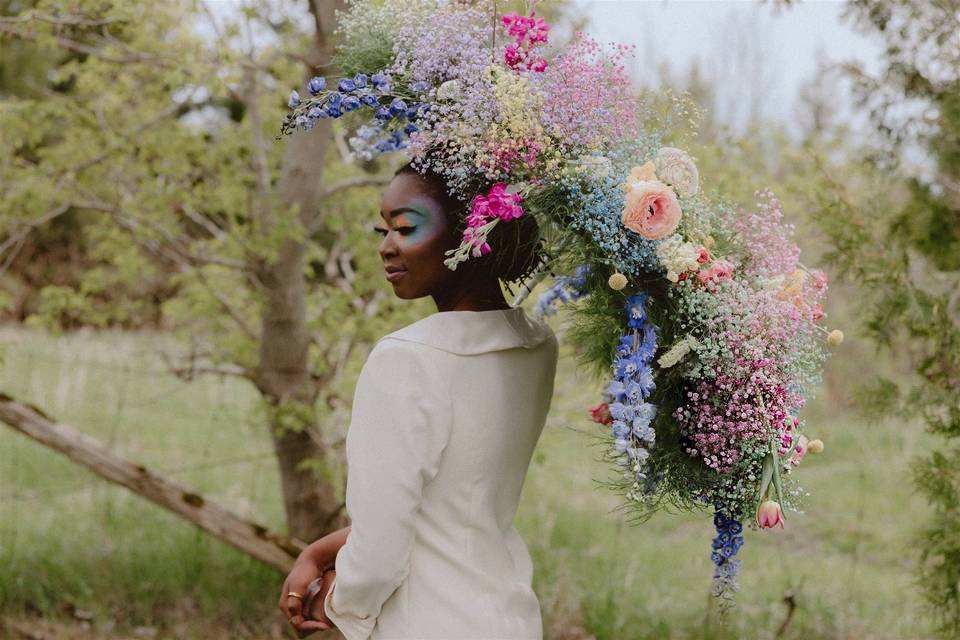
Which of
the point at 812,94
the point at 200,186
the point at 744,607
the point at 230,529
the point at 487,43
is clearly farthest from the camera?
the point at 812,94

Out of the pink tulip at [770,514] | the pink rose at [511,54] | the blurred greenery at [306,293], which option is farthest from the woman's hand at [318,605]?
the blurred greenery at [306,293]

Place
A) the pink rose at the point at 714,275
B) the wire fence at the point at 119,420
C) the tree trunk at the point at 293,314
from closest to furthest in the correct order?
the pink rose at the point at 714,275, the tree trunk at the point at 293,314, the wire fence at the point at 119,420

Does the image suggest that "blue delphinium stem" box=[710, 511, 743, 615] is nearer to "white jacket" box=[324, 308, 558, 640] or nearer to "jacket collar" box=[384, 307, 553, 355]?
"white jacket" box=[324, 308, 558, 640]

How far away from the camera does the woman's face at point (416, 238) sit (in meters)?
2.14

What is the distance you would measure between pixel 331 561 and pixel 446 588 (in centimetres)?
34

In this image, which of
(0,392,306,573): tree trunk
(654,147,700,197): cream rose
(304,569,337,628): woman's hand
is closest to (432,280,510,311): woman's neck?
(654,147,700,197): cream rose

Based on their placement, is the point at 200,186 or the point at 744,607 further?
the point at 744,607

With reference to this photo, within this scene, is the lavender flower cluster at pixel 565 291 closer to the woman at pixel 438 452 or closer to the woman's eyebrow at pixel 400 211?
the woman at pixel 438 452

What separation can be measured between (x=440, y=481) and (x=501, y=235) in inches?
21.0

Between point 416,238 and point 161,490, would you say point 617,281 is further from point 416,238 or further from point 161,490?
point 161,490

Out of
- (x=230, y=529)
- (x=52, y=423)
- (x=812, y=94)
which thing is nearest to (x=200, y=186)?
(x=52, y=423)

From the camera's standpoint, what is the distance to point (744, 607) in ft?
17.1

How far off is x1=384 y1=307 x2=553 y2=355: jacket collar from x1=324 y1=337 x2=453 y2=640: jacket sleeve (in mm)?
37

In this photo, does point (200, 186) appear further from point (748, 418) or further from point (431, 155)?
point (748, 418)
